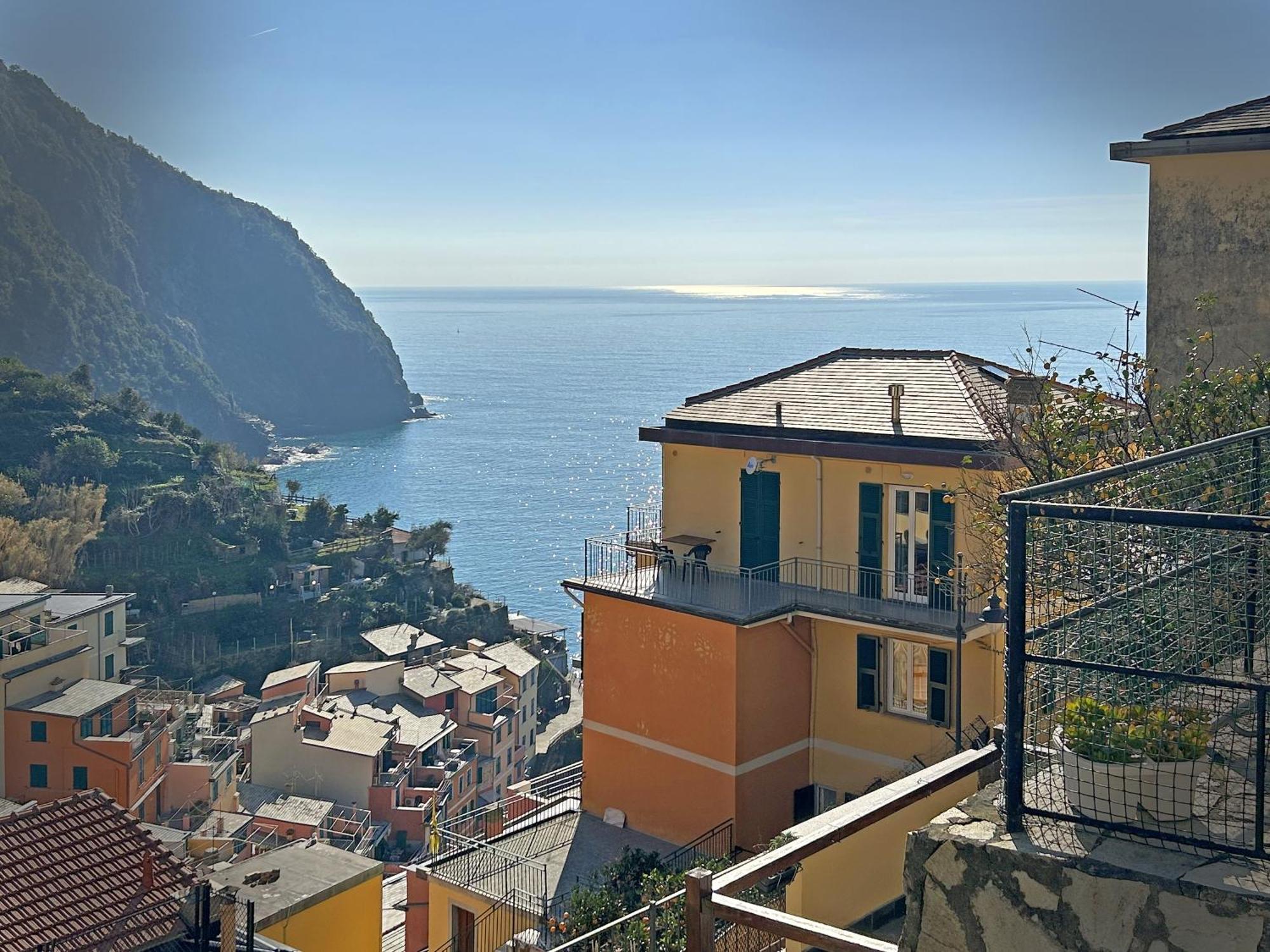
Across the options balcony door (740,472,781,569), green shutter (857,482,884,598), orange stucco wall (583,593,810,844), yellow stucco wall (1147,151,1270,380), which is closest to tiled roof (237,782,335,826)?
orange stucco wall (583,593,810,844)

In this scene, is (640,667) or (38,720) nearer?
(640,667)

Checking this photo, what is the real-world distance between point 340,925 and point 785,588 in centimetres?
692

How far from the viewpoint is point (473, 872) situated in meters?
16.0

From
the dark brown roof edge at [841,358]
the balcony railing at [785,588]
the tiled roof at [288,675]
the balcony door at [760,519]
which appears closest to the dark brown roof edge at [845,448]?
the balcony door at [760,519]

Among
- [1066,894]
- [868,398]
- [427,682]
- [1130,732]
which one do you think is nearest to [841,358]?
[868,398]

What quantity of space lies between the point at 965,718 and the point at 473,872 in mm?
6342

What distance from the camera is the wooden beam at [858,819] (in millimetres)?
3705

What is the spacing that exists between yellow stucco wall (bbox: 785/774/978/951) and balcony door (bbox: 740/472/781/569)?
27.2 feet

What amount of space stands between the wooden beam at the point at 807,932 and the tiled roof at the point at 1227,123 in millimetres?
9383

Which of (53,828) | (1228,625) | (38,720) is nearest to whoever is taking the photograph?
(1228,625)

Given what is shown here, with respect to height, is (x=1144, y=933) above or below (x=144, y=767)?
above

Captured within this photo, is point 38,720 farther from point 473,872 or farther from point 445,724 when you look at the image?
point 473,872

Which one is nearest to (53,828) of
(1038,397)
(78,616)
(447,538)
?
(1038,397)

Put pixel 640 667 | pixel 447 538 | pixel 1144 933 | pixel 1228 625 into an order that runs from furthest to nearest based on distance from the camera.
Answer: pixel 447 538
pixel 640 667
pixel 1228 625
pixel 1144 933
